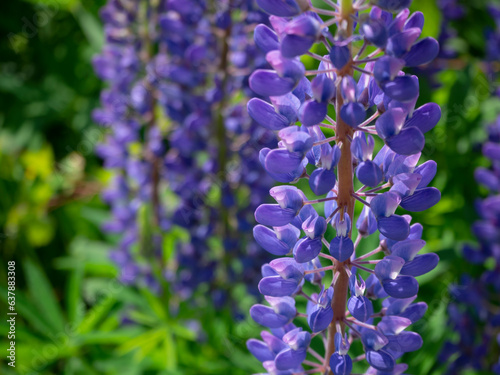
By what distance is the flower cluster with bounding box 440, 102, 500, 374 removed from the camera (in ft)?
6.84

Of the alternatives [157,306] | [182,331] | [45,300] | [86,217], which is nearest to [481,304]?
[182,331]

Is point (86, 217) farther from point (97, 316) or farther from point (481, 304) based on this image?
point (481, 304)

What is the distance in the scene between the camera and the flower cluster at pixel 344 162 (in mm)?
1023

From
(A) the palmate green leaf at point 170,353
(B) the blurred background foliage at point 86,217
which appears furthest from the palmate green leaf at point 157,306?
(A) the palmate green leaf at point 170,353

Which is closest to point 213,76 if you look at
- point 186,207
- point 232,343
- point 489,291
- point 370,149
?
point 186,207

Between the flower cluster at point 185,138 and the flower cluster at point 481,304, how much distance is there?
0.85 m

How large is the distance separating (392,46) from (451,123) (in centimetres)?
165

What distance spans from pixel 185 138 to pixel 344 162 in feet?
4.19

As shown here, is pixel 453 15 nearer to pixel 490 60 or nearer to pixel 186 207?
pixel 490 60

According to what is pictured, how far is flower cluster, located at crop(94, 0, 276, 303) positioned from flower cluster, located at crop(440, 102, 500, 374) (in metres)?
0.85

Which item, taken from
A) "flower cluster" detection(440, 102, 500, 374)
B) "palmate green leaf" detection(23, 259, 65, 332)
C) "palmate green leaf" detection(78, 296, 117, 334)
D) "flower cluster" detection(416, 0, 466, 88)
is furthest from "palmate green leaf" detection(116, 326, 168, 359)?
"flower cluster" detection(416, 0, 466, 88)

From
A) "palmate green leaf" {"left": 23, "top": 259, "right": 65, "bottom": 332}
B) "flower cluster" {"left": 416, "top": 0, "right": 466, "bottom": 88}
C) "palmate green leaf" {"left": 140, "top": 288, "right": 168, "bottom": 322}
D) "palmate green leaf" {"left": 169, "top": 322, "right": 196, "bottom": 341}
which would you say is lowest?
"palmate green leaf" {"left": 23, "top": 259, "right": 65, "bottom": 332}

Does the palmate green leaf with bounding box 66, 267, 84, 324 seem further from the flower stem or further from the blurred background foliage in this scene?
the flower stem

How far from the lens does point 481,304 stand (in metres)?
2.15
